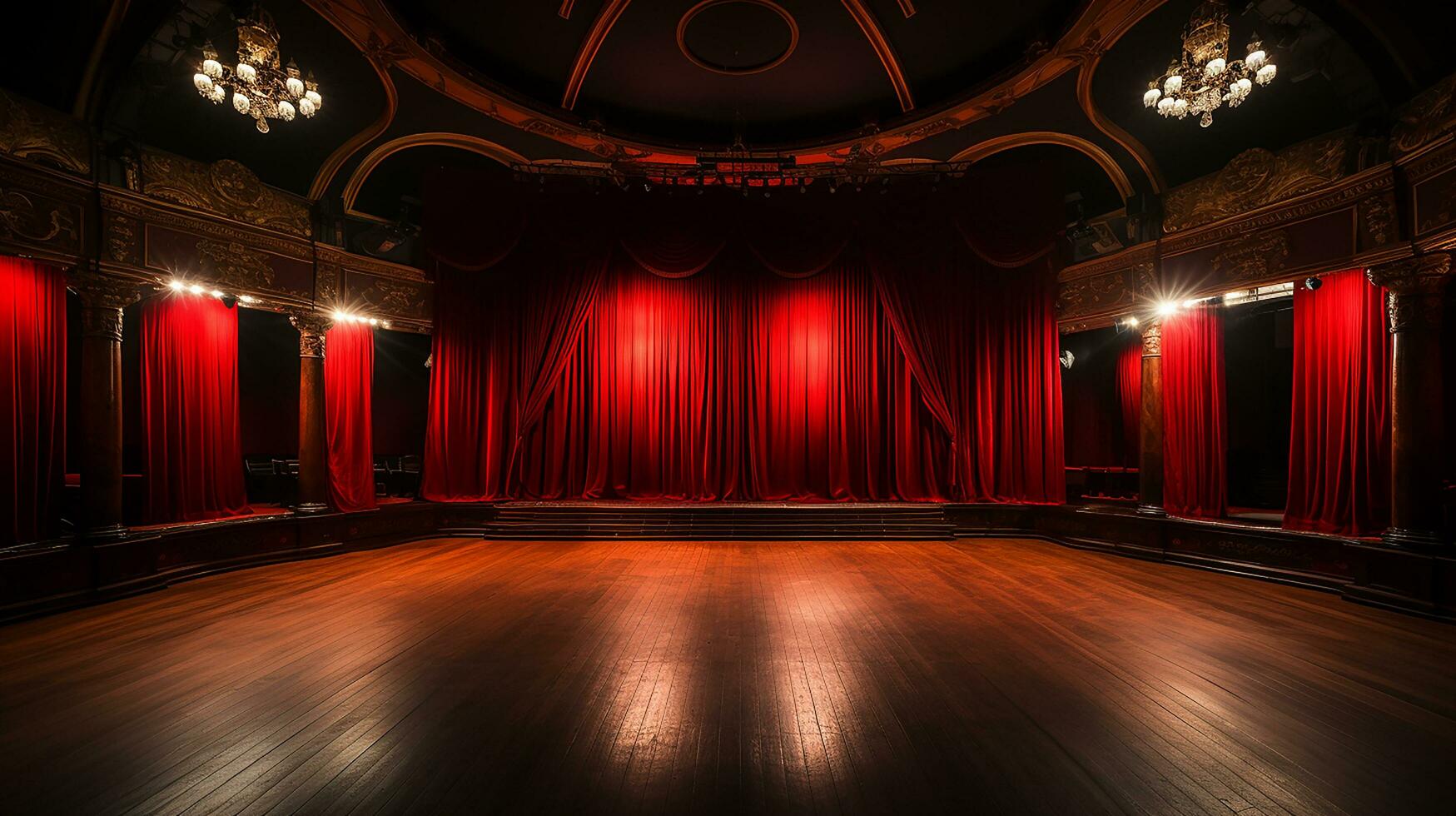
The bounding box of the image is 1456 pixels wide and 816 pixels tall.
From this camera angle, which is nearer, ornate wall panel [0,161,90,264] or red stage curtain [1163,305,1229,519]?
ornate wall panel [0,161,90,264]

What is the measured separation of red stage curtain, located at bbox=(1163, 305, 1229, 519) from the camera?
6879mm

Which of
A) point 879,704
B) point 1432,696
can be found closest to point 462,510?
point 879,704

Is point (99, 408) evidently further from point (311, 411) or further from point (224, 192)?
point (224, 192)

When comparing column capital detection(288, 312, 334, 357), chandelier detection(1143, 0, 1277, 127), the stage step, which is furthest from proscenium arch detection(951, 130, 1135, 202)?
column capital detection(288, 312, 334, 357)

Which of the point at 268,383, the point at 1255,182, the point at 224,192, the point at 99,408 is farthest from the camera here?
the point at 268,383

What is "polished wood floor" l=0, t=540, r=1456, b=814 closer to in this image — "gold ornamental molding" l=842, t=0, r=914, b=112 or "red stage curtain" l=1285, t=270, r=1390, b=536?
"red stage curtain" l=1285, t=270, r=1390, b=536

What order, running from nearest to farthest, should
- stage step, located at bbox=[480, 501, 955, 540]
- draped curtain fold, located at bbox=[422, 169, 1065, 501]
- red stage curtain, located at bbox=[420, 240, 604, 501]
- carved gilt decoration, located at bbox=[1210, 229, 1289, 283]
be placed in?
carved gilt decoration, located at bbox=[1210, 229, 1289, 283] < stage step, located at bbox=[480, 501, 955, 540] < draped curtain fold, located at bbox=[422, 169, 1065, 501] < red stage curtain, located at bbox=[420, 240, 604, 501]

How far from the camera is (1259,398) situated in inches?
314

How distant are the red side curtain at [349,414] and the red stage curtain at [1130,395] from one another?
1058cm

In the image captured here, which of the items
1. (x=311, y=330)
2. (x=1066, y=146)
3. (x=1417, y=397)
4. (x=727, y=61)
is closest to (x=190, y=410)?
(x=311, y=330)

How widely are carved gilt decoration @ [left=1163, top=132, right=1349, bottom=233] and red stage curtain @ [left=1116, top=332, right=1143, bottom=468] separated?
2.76m

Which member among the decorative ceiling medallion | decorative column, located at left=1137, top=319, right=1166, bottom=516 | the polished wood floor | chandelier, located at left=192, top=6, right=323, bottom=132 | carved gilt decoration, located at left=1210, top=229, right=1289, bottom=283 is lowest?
the polished wood floor

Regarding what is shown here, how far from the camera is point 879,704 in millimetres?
2867

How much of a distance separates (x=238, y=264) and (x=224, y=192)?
71cm
